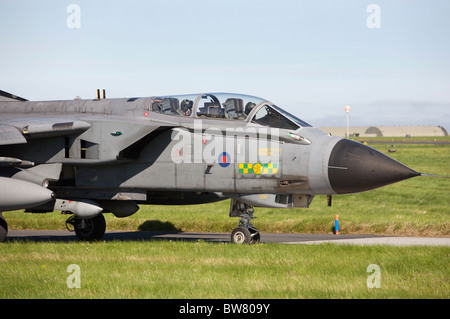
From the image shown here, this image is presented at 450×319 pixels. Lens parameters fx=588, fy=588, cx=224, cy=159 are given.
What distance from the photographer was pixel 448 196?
2894cm

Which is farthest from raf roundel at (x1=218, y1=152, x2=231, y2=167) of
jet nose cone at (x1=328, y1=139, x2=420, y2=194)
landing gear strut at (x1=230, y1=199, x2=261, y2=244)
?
jet nose cone at (x1=328, y1=139, x2=420, y2=194)

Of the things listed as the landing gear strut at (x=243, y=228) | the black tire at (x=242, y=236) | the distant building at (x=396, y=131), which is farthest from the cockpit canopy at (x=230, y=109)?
the distant building at (x=396, y=131)

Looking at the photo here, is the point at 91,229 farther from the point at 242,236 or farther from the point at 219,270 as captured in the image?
the point at 219,270

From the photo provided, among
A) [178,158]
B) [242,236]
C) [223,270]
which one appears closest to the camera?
[223,270]

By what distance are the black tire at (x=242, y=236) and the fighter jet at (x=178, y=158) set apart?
24 millimetres

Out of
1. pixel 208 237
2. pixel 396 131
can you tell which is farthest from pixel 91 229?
pixel 396 131

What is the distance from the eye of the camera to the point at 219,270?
33.8 ft

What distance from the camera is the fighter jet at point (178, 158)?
12.3m

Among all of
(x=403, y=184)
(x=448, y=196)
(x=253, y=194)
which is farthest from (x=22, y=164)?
(x=403, y=184)

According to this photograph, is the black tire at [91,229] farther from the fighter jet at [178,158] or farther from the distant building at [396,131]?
the distant building at [396,131]

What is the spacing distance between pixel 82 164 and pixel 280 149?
15.8ft

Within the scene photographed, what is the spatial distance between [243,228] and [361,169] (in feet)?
11.9

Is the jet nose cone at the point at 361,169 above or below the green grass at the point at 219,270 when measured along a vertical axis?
above
